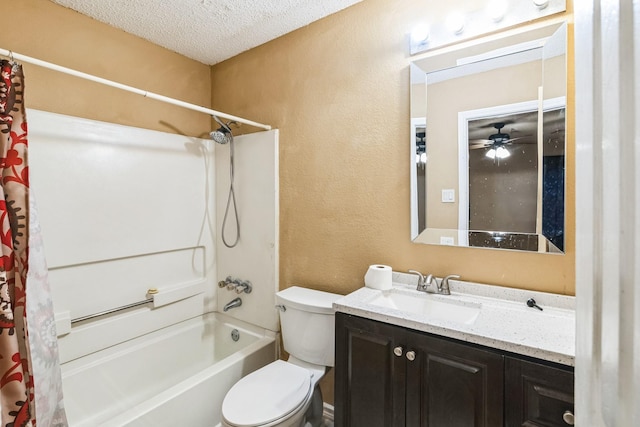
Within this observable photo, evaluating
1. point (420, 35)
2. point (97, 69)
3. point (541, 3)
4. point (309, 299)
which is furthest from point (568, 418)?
point (97, 69)

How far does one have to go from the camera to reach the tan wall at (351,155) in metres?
1.59

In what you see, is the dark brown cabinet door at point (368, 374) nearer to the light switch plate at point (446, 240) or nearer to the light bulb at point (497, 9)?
the light switch plate at point (446, 240)

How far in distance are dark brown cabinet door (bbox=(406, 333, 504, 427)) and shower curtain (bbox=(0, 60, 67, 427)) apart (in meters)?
1.33

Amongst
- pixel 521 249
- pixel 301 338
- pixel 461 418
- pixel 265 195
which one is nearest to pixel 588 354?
pixel 461 418

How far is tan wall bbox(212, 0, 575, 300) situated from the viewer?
5.22 ft

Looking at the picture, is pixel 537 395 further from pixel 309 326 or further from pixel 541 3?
pixel 541 3

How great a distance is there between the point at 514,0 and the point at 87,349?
290 cm

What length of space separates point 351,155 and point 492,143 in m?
0.74

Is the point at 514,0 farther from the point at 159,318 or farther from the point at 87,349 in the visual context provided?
the point at 87,349

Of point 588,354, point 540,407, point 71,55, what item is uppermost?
point 71,55

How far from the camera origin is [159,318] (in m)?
2.20

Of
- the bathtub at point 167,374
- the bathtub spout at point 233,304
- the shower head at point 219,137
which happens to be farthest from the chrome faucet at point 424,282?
the shower head at point 219,137

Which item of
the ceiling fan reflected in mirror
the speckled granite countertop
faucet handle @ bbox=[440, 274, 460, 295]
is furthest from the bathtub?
the ceiling fan reflected in mirror

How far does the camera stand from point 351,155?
1.87 meters
